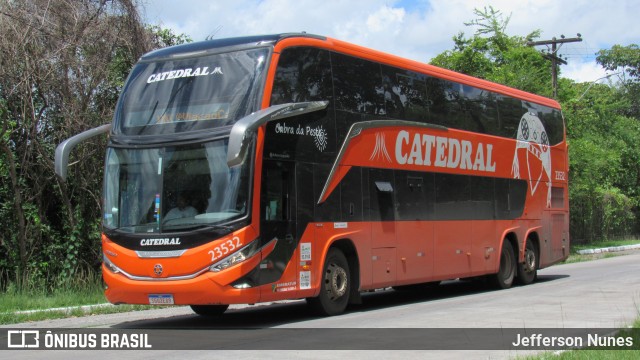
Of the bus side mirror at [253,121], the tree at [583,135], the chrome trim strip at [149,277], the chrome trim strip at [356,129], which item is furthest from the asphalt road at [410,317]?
the tree at [583,135]

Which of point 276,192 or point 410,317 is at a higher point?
point 276,192

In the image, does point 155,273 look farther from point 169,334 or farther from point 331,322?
point 331,322

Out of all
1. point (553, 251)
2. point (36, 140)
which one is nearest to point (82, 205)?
point (36, 140)

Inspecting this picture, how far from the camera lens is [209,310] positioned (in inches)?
547

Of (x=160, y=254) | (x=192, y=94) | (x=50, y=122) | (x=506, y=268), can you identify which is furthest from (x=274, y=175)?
(x=506, y=268)

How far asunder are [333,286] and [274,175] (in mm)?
2383

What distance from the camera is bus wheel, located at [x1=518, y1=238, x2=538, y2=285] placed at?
1981 cm

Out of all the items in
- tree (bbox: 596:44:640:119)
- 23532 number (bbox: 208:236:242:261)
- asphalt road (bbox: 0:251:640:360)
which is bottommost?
asphalt road (bbox: 0:251:640:360)

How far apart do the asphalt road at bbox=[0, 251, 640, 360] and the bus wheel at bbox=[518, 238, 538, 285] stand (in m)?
1.11

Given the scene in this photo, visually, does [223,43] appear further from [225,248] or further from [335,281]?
[335,281]

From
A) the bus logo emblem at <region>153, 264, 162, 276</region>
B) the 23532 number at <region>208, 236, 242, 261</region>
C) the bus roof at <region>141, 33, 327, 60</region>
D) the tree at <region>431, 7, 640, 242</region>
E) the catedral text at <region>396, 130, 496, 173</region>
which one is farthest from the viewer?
the tree at <region>431, 7, 640, 242</region>

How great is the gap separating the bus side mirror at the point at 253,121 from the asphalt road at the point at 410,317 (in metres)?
2.46

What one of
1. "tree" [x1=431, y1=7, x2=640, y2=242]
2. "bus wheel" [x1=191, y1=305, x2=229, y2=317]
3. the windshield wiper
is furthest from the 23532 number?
"tree" [x1=431, y1=7, x2=640, y2=242]

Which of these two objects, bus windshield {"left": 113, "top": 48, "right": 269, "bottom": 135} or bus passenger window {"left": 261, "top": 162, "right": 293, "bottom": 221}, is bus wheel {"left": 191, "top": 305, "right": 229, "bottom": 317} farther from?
bus windshield {"left": 113, "top": 48, "right": 269, "bottom": 135}
